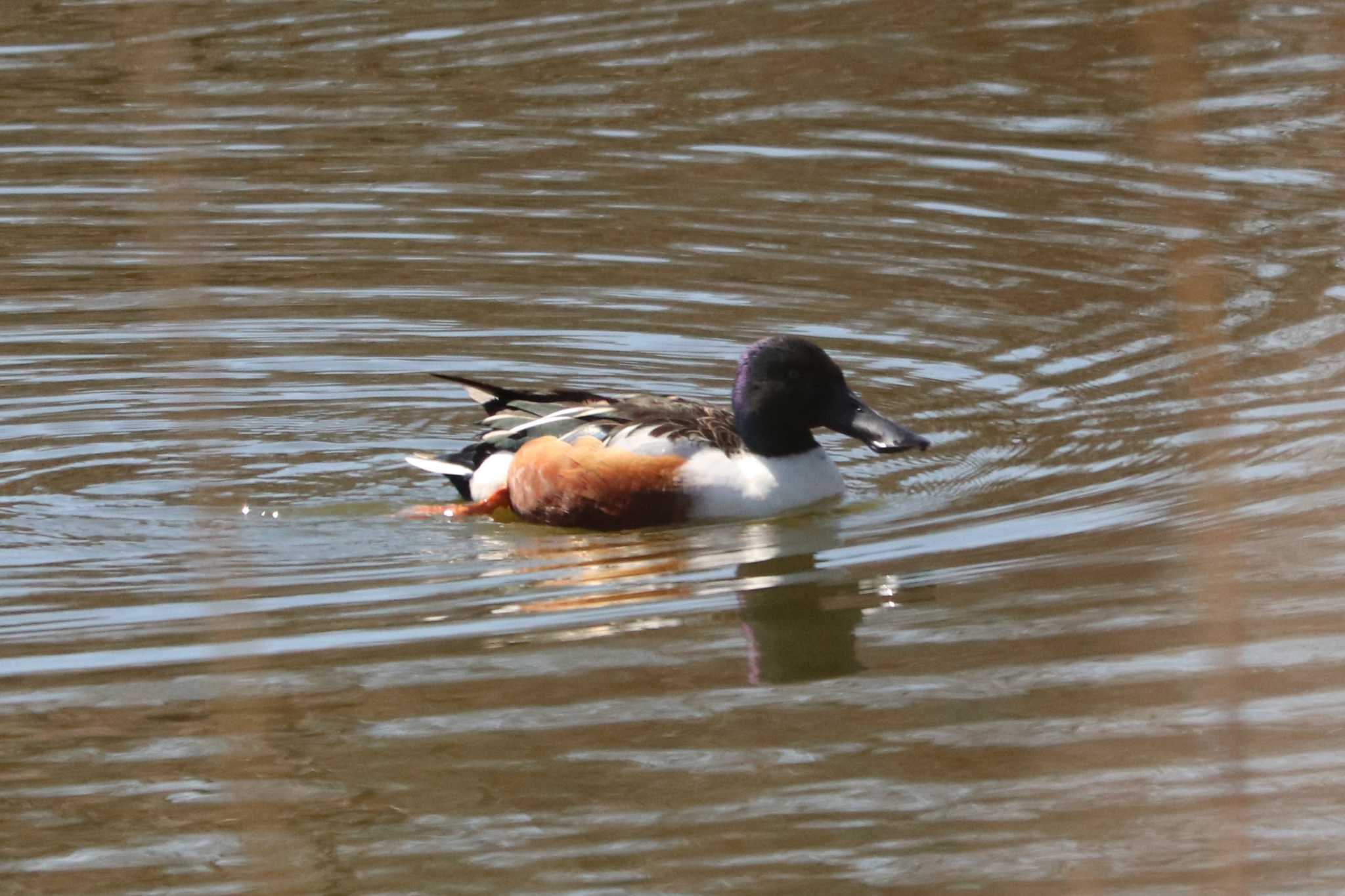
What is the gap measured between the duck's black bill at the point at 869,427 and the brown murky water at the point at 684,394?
0.22 meters

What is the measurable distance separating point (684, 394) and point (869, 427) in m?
1.60

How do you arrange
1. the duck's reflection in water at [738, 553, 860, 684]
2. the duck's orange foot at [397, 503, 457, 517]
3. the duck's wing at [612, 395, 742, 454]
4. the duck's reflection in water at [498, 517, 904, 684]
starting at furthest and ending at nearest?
the duck's orange foot at [397, 503, 457, 517]
the duck's wing at [612, 395, 742, 454]
the duck's reflection in water at [498, 517, 904, 684]
the duck's reflection in water at [738, 553, 860, 684]

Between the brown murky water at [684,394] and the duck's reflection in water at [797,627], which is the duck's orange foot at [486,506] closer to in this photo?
the brown murky water at [684,394]

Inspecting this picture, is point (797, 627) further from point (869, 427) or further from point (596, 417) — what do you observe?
point (596, 417)

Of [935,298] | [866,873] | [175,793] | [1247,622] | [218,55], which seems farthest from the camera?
[218,55]

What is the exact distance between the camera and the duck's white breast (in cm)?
736

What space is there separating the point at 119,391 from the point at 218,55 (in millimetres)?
5717

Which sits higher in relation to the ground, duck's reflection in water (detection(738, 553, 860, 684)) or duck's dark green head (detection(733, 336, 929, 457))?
duck's dark green head (detection(733, 336, 929, 457))

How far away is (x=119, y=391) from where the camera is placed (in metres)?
8.84

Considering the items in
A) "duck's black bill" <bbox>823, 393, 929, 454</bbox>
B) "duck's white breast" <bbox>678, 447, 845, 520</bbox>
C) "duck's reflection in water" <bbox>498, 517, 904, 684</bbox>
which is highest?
"duck's black bill" <bbox>823, 393, 929, 454</bbox>

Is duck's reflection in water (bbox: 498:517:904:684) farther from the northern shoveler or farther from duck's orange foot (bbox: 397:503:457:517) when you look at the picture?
duck's orange foot (bbox: 397:503:457:517)

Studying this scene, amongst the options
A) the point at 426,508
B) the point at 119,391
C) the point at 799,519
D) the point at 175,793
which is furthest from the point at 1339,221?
the point at 175,793

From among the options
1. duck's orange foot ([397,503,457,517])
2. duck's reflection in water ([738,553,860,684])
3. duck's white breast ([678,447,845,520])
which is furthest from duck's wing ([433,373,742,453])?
duck's reflection in water ([738,553,860,684])

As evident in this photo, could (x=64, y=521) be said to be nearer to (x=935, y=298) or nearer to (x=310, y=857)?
(x=310, y=857)
